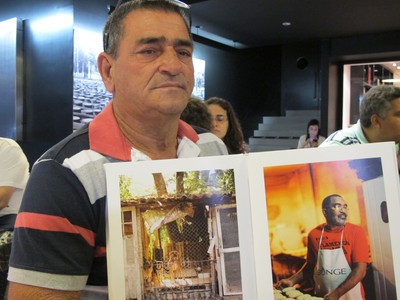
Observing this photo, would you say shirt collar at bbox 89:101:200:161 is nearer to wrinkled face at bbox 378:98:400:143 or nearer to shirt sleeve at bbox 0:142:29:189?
shirt sleeve at bbox 0:142:29:189

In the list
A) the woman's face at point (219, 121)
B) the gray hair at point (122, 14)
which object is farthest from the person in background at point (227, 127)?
the gray hair at point (122, 14)

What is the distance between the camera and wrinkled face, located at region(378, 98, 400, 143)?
185 cm

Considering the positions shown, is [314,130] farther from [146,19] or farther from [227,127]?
[146,19]

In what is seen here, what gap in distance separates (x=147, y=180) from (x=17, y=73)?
4498mm

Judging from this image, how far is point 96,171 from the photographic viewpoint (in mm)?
822

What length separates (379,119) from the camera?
1.89m

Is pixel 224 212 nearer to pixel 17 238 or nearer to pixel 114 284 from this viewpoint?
pixel 114 284

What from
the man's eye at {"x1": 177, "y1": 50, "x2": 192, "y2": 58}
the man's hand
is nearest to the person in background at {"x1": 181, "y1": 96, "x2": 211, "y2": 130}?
the man's eye at {"x1": 177, "y1": 50, "x2": 192, "y2": 58}

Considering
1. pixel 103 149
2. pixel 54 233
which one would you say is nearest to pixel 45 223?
pixel 54 233

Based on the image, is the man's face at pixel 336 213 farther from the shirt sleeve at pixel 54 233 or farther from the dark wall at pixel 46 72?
the dark wall at pixel 46 72

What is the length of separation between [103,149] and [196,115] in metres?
1.44

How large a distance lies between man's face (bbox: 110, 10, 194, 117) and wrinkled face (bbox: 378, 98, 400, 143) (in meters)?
1.28

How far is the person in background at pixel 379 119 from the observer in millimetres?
1867

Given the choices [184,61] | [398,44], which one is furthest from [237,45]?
[184,61]
